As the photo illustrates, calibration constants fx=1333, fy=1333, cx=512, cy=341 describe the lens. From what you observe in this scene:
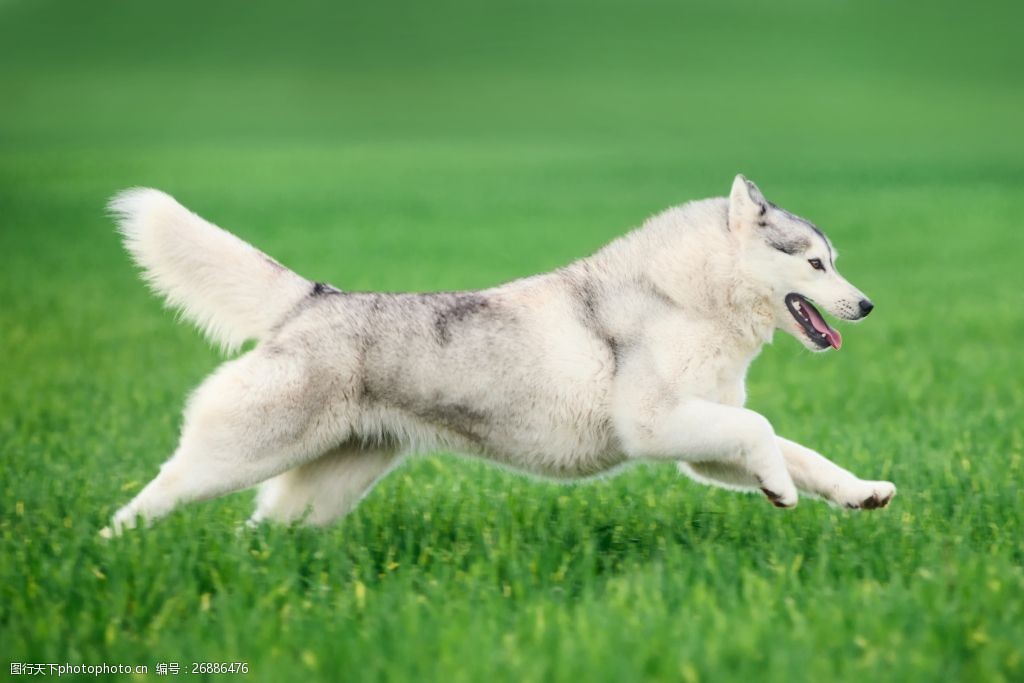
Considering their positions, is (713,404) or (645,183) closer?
(713,404)

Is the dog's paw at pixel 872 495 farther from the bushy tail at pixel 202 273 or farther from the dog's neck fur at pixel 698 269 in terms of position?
the bushy tail at pixel 202 273

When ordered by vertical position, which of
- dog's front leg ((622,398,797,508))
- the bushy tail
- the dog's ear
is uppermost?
the dog's ear

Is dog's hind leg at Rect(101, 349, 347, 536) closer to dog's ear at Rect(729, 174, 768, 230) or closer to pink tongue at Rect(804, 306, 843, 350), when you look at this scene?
dog's ear at Rect(729, 174, 768, 230)

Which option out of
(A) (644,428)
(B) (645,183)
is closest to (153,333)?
(A) (644,428)

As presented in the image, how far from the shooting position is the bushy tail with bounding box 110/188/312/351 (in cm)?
594

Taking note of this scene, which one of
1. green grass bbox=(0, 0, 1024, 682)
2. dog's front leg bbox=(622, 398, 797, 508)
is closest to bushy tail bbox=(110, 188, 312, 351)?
green grass bbox=(0, 0, 1024, 682)

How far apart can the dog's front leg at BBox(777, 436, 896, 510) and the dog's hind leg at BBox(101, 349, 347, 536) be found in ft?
6.62

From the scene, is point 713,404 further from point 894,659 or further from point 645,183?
point 645,183

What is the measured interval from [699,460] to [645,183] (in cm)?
2939

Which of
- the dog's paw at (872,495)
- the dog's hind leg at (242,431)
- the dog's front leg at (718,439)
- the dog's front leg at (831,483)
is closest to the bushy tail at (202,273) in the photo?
the dog's hind leg at (242,431)

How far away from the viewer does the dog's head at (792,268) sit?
5910 mm

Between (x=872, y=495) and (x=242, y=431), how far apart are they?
271cm

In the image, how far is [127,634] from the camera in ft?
15.6

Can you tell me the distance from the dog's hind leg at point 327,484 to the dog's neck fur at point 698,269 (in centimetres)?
138
